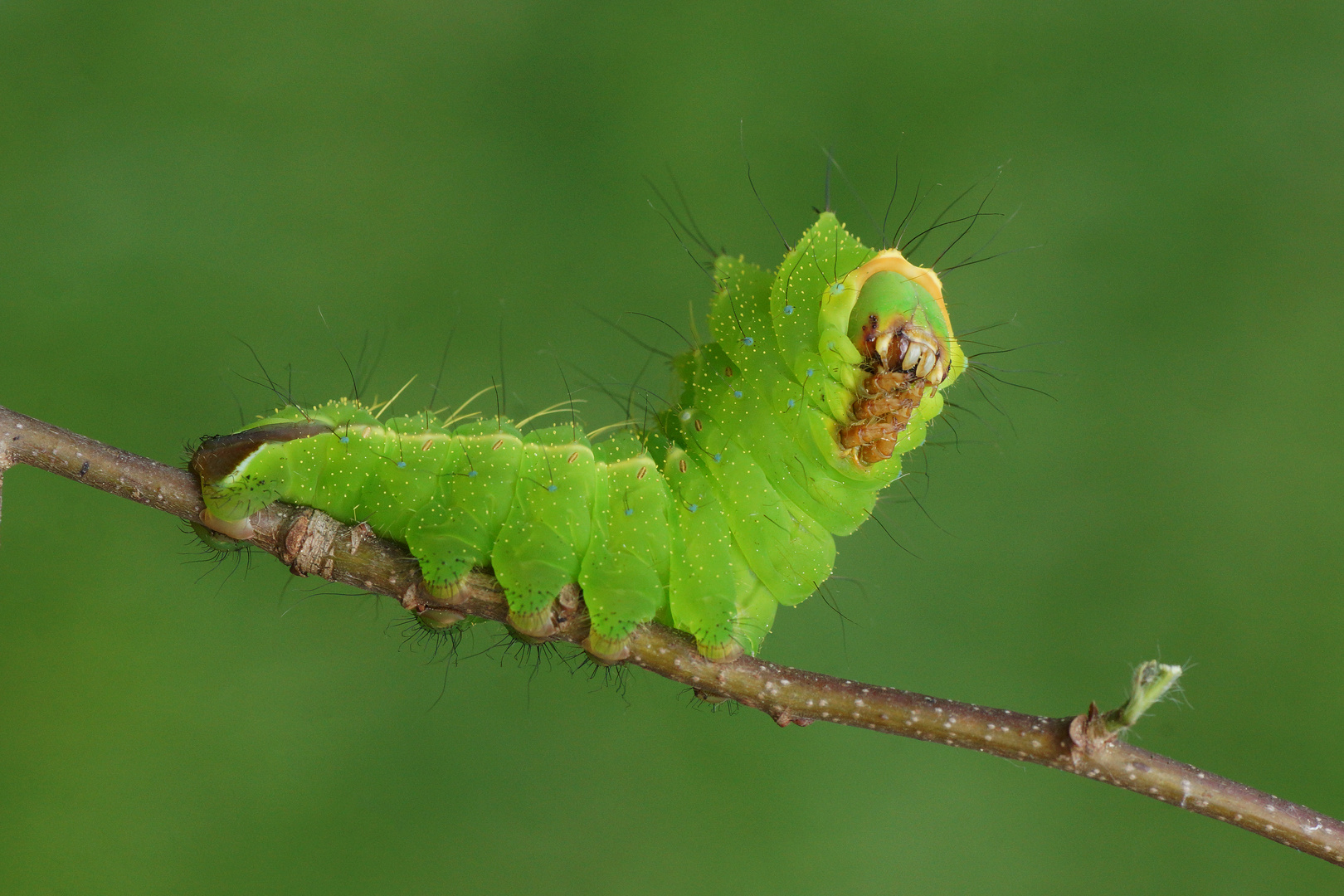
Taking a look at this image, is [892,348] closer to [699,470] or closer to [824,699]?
[699,470]

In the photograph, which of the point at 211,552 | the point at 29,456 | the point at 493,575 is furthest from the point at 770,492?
the point at 29,456

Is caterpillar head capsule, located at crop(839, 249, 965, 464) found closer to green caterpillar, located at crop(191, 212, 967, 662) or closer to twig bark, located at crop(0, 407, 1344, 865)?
green caterpillar, located at crop(191, 212, 967, 662)

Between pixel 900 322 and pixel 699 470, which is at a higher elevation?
pixel 900 322

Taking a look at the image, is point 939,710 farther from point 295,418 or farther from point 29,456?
point 29,456

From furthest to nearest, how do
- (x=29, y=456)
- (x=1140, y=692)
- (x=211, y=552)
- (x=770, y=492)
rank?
(x=211, y=552) < (x=770, y=492) < (x=29, y=456) < (x=1140, y=692)

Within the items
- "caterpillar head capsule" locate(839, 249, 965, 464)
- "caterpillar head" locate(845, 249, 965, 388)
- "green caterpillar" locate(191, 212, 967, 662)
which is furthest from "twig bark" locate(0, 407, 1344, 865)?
"caterpillar head" locate(845, 249, 965, 388)

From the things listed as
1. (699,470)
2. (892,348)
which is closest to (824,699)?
(699,470)
